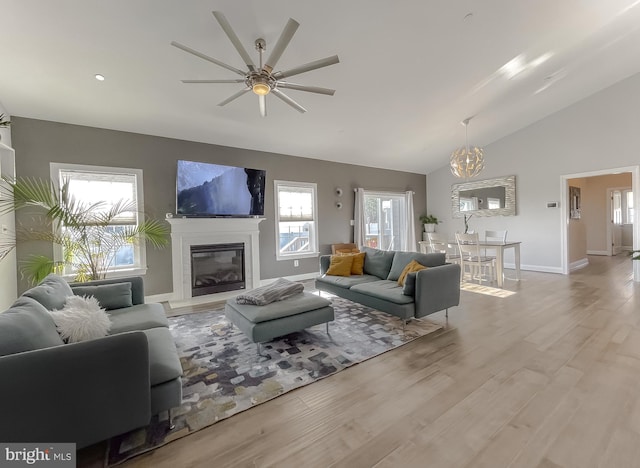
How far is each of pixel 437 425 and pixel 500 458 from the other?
1.08 feet

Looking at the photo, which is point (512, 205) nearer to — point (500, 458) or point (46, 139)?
point (500, 458)

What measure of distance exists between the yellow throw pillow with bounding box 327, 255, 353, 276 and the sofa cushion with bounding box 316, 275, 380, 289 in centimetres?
10

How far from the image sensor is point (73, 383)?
1294 millimetres

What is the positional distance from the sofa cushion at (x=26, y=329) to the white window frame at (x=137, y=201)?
2697mm

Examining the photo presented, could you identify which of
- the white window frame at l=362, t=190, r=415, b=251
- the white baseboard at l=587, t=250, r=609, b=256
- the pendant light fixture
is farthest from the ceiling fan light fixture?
the white baseboard at l=587, t=250, r=609, b=256

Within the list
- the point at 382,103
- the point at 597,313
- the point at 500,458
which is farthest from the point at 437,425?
the point at 382,103

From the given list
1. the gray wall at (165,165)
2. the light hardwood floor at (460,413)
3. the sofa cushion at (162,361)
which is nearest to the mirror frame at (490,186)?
the gray wall at (165,165)

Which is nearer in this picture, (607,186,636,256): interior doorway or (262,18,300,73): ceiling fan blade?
(262,18,300,73): ceiling fan blade

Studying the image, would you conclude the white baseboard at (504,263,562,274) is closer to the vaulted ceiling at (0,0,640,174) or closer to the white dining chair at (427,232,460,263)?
the white dining chair at (427,232,460,263)

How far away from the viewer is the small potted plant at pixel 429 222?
26.2ft

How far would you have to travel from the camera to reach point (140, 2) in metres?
2.33

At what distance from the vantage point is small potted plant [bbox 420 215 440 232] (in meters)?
7.99

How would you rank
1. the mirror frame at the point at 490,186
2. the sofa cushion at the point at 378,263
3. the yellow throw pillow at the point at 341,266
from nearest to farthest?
the sofa cushion at the point at 378,263 → the yellow throw pillow at the point at 341,266 → the mirror frame at the point at 490,186

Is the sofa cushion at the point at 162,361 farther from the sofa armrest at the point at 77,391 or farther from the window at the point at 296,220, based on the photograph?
the window at the point at 296,220
